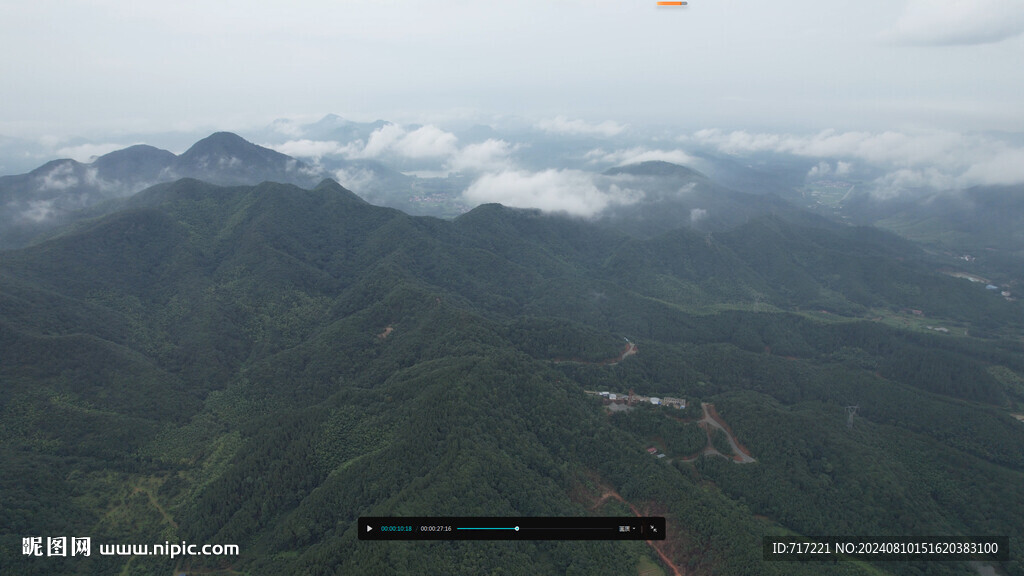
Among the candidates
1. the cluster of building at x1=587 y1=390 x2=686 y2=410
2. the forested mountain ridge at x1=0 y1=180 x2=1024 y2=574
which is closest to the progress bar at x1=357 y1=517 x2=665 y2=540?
the forested mountain ridge at x1=0 y1=180 x2=1024 y2=574

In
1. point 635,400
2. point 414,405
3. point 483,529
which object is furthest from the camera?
point 635,400

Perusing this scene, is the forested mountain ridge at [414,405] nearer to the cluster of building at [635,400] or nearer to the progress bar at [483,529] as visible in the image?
the progress bar at [483,529]

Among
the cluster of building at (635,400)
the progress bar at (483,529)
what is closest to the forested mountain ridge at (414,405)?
the progress bar at (483,529)

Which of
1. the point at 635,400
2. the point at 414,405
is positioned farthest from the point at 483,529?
the point at 635,400

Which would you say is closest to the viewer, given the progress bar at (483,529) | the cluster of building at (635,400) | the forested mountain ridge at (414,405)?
the progress bar at (483,529)

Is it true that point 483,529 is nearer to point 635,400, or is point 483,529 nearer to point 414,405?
point 414,405
